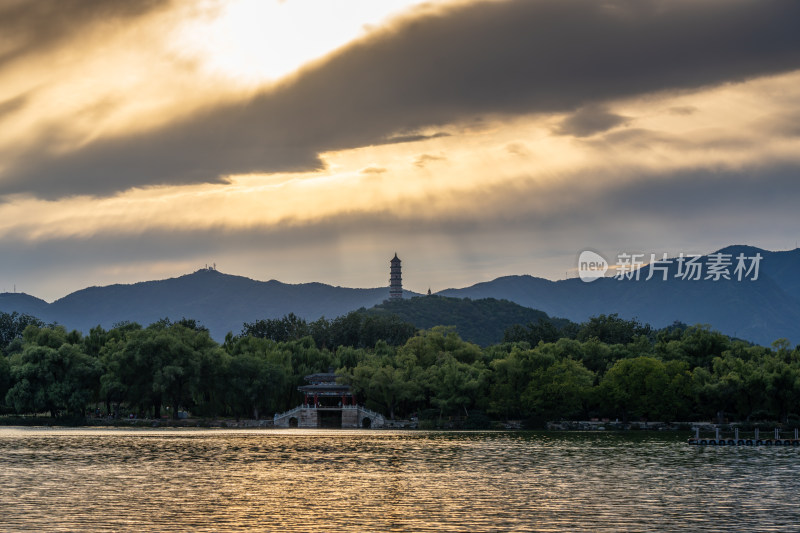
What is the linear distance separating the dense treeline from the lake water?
1994cm

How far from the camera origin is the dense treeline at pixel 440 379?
3487 inches

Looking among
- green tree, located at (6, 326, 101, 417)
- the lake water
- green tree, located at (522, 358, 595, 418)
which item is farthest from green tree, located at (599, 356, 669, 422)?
green tree, located at (6, 326, 101, 417)

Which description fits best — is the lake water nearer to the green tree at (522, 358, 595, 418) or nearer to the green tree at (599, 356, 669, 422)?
the green tree at (599, 356, 669, 422)

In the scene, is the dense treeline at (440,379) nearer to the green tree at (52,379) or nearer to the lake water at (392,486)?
the green tree at (52,379)

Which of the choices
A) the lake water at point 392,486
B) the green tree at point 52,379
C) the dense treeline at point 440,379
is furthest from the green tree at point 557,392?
the green tree at point 52,379

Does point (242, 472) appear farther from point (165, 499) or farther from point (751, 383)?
point (751, 383)

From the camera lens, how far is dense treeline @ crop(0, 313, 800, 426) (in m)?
88.6

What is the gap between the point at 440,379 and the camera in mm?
95375

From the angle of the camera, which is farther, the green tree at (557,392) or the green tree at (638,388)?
the green tree at (557,392)

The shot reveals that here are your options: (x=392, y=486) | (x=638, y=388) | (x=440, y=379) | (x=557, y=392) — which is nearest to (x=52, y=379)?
(x=440, y=379)

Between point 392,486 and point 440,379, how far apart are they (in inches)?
2146

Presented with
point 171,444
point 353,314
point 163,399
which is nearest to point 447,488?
point 171,444

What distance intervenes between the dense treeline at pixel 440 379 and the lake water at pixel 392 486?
785 inches

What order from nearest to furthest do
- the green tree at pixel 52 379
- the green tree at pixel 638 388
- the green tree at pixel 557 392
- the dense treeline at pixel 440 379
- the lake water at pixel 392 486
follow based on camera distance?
the lake water at pixel 392 486, the green tree at pixel 638 388, the dense treeline at pixel 440 379, the green tree at pixel 557 392, the green tree at pixel 52 379
